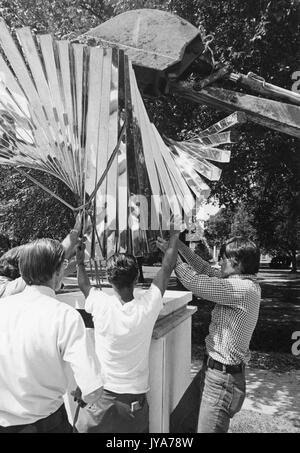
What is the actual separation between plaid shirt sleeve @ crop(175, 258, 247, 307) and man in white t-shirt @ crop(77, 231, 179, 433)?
24 cm

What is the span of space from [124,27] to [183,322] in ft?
7.42

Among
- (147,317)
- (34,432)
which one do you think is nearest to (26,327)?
(34,432)

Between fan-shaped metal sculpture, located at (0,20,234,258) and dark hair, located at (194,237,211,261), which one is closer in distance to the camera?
fan-shaped metal sculpture, located at (0,20,234,258)

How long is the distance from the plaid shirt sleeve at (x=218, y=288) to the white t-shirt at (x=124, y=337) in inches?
10.6

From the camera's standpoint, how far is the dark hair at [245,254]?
262 centimetres

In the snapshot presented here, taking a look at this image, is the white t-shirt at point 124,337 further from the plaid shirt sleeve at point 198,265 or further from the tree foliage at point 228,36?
the tree foliage at point 228,36

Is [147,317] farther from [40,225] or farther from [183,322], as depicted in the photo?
[40,225]

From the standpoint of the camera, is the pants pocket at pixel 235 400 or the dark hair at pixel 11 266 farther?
Answer: the dark hair at pixel 11 266

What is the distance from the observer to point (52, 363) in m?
1.83

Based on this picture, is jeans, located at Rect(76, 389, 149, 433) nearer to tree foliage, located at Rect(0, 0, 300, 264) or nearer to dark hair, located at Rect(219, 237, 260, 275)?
dark hair, located at Rect(219, 237, 260, 275)

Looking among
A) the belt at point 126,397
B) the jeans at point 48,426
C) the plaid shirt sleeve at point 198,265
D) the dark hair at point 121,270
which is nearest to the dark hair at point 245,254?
the plaid shirt sleeve at point 198,265

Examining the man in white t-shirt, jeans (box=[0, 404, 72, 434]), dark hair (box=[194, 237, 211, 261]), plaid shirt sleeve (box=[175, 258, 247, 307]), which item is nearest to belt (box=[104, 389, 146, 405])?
the man in white t-shirt

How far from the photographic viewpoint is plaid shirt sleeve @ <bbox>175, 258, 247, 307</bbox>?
8.18 ft

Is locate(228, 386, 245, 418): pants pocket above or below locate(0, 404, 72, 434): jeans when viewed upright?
below
